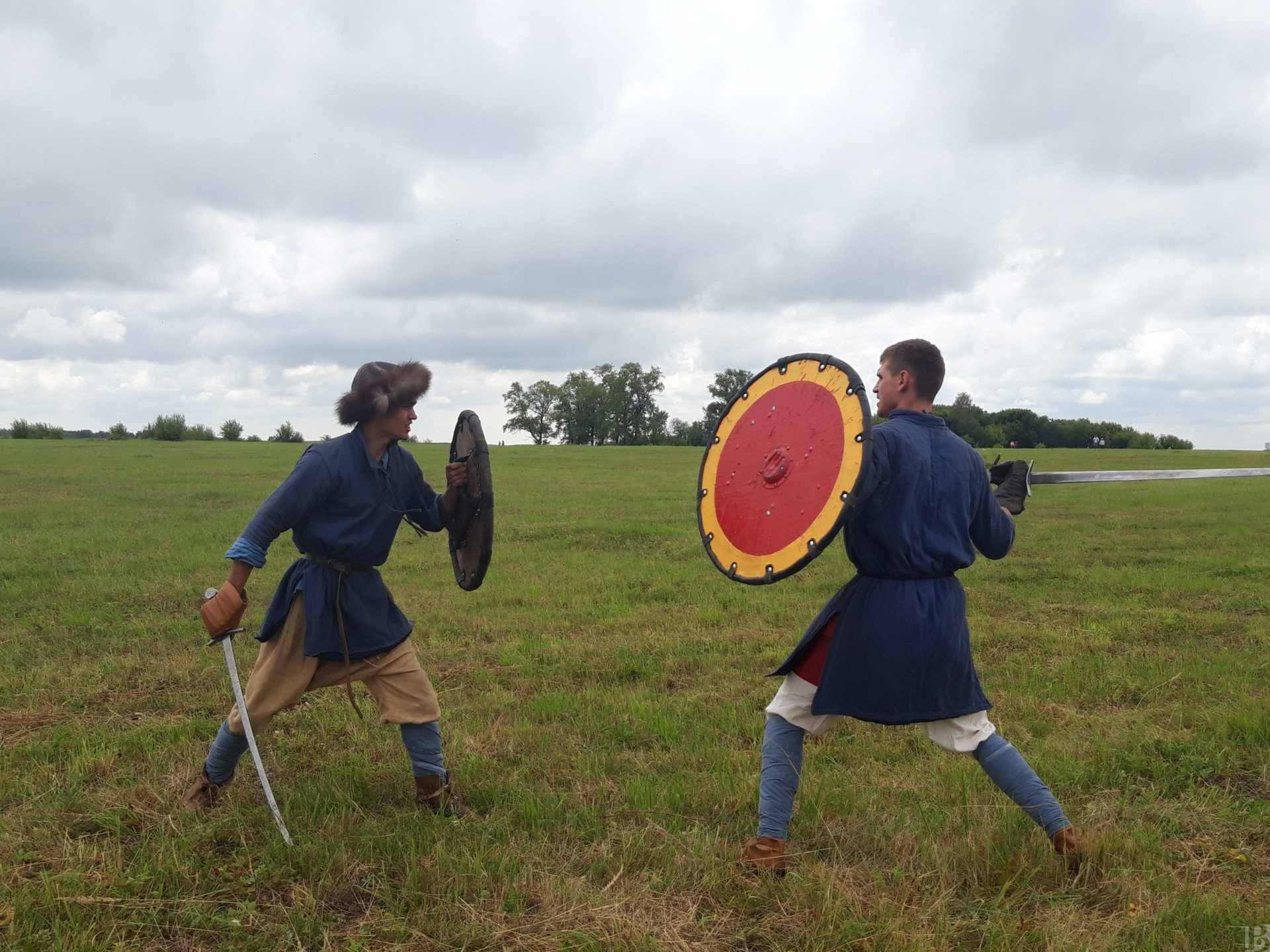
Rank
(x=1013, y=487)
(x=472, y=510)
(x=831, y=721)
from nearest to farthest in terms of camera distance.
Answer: (x=831, y=721) < (x=1013, y=487) < (x=472, y=510)

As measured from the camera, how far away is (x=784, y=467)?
3.57 meters

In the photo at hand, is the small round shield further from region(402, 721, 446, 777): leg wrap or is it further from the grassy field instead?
the grassy field

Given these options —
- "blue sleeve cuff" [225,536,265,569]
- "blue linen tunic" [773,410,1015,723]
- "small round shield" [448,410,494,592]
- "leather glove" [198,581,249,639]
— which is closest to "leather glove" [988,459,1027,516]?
"blue linen tunic" [773,410,1015,723]

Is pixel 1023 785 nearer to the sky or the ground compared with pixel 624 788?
nearer to the sky

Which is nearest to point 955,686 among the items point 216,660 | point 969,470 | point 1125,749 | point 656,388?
point 969,470

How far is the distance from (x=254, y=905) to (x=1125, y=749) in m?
4.29

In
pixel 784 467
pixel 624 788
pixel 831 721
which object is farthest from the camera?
pixel 624 788

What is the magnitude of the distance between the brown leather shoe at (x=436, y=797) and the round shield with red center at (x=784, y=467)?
1669 mm

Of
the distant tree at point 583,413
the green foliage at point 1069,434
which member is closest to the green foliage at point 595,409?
the distant tree at point 583,413

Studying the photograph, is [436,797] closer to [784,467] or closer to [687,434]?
[784,467]

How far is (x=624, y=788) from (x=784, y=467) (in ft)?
6.17

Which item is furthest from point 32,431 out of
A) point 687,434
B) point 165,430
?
point 687,434

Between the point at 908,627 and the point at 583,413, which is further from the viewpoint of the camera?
the point at 583,413

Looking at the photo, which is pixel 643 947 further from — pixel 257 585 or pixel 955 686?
pixel 257 585
